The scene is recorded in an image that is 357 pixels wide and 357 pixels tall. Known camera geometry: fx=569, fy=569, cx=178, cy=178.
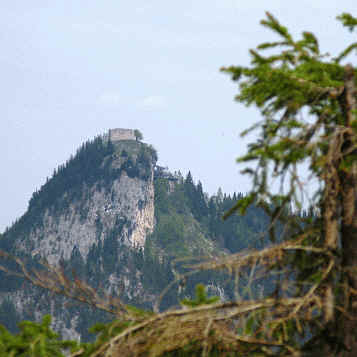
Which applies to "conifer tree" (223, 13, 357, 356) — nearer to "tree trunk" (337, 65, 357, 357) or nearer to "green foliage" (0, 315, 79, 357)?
"tree trunk" (337, 65, 357, 357)

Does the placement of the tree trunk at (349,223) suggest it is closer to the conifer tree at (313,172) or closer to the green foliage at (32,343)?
the conifer tree at (313,172)

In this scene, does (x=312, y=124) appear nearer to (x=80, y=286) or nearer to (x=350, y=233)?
(x=350, y=233)

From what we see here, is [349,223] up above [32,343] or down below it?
above

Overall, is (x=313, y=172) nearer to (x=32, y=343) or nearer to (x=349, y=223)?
(x=349, y=223)

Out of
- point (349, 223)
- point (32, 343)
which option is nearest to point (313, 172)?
point (349, 223)

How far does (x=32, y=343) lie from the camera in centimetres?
573

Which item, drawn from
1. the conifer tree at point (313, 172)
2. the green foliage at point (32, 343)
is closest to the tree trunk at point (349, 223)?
the conifer tree at point (313, 172)

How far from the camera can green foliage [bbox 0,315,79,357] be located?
578 centimetres

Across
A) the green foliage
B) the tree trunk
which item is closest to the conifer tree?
the tree trunk

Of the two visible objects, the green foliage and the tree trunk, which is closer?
the tree trunk

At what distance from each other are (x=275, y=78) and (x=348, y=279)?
7.22 feet

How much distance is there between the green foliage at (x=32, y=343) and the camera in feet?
19.0

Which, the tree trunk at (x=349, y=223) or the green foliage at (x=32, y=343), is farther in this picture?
the green foliage at (x=32, y=343)

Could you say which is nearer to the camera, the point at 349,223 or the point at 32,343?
the point at 32,343
